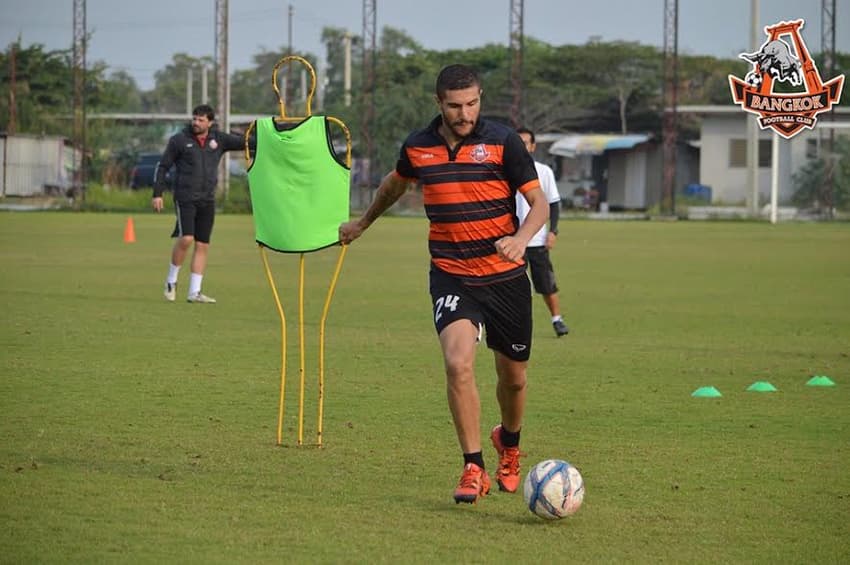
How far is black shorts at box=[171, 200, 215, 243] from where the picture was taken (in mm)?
19062

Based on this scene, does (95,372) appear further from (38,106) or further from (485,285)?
(38,106)

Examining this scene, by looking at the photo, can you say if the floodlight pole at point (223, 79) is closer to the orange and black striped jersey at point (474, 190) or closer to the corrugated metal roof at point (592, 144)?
the corrugated metal roof at point (592, 144)

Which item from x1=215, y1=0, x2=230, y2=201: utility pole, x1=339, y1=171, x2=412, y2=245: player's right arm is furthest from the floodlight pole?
x1=339, y1=171, x2=412, y2=245: player's right arm

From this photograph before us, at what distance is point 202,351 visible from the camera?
14242mm

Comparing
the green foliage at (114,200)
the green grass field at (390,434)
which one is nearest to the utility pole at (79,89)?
the green foliage at (114,200)

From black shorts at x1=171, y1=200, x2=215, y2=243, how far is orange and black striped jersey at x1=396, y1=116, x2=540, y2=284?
37.7ft

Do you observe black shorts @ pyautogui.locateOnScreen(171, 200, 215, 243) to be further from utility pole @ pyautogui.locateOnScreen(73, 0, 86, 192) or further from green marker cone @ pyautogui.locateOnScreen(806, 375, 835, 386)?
utility pole @ pyautogui.locateOnScreen(73, 0, 86, 192)

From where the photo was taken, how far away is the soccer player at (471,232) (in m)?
7.59

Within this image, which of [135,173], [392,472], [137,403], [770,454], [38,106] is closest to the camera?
[392,472]

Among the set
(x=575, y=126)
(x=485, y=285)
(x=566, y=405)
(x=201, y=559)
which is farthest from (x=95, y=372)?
(x=575, y=126)

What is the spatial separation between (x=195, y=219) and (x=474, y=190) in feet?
38.9

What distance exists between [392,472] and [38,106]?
3238 inches

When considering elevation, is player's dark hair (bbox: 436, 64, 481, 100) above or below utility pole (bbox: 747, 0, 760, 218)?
below
